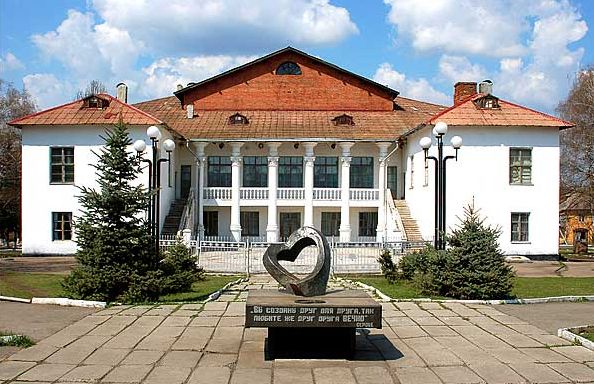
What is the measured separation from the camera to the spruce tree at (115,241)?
1409 cm

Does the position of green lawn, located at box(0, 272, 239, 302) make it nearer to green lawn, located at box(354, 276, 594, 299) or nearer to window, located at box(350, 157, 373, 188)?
green lawn, located at box(354, 276, 594, 299)

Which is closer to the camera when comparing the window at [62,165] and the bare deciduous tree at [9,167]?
the window at [62,165]

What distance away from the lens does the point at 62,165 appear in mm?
32031

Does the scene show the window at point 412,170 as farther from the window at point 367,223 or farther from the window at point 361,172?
the window at point 367,223

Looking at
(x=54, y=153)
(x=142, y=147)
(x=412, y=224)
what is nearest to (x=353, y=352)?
(x=142, y=147)

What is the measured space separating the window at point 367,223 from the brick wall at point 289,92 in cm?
736

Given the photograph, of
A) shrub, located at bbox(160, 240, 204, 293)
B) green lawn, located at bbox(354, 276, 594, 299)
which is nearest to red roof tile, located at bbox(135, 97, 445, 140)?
green lawn, located at bbox(354, 276, 594, 299)

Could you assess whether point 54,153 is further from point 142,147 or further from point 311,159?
point 142,147

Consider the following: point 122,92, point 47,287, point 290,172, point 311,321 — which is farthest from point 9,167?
point 311,321

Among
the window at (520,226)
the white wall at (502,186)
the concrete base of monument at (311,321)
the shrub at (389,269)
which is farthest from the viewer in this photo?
the window at (520,226)

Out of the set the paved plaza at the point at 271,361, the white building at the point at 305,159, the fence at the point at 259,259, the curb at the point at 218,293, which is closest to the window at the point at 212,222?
the white building at the point at 305,159

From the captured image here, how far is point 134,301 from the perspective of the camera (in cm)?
1402

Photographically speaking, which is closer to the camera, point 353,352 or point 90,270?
point 353,352

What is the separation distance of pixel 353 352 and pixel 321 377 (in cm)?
114
